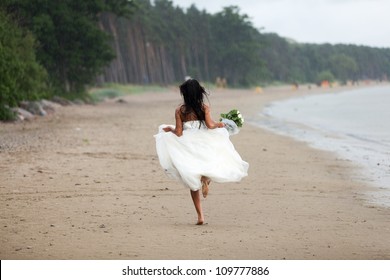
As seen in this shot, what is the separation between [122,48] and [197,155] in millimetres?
88607

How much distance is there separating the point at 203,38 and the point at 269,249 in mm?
113572

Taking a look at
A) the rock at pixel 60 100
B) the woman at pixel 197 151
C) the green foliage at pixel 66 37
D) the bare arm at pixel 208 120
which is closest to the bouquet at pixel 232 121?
the woman at pixel 197 151

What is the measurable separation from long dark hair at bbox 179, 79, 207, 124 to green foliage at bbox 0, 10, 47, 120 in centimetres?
1779

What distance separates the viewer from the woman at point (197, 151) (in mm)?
8719

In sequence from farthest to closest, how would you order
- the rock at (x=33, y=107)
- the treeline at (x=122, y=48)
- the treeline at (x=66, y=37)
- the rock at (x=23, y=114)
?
the treeline at (x=66, y=37)
the treeline at (x=122, y=48)
the rock at (x=33, y=107)
the rock at (x=23, y=114)

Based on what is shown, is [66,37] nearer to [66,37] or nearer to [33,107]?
[66,37]

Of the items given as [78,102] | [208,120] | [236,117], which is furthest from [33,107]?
[208,120]

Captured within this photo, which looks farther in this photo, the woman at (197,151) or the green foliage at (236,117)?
the green foliage at (236,117)

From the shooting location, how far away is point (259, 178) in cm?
1320

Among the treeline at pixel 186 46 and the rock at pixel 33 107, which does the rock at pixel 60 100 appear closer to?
the rock at pixel 33 107

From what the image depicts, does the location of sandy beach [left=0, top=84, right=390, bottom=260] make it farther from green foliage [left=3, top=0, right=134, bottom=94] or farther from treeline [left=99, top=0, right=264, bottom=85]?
treeline [left=99, top=0, right=264, bottom=85]

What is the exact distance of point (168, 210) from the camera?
988 centimetres

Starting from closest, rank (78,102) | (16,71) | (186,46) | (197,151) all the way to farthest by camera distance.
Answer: (197,151), (16,71), (78,102), (186,46)

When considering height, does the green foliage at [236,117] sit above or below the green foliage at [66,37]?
below
